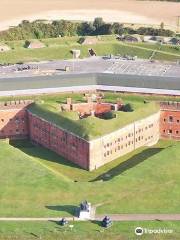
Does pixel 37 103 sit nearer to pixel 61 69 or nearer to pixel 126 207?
pixel 61 69

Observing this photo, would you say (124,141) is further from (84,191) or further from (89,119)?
(84,191)

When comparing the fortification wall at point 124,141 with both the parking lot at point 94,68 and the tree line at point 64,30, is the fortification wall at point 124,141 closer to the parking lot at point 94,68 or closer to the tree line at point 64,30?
the parking lot at point 94,68

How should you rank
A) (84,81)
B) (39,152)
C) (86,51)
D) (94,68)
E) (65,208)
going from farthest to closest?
1. (86,51)
2. (94,68)
3. (84,81)
4. (39,152)
5. (65,208)

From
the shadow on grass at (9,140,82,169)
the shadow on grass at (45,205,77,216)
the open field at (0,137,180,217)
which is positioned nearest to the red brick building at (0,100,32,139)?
the shadow on grass at (9,140,82,169)

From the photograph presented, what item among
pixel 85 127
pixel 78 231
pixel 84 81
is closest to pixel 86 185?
pixel 78 231

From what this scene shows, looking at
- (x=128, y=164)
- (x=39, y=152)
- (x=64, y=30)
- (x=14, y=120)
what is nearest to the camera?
(x=128, y=164)
